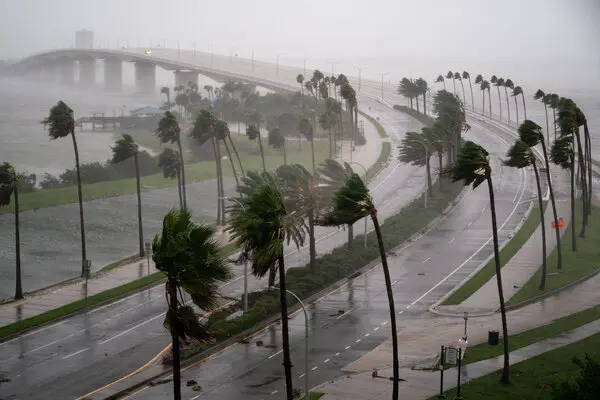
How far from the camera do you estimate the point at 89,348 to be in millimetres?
58562

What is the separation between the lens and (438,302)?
71062 mm

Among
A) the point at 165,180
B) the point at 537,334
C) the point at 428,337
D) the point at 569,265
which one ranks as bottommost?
the point at 165,180

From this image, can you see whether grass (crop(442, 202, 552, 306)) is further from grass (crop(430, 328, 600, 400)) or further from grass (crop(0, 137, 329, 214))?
grass (crop(0, 137, 329, 214))

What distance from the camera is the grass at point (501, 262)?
72.5 metres

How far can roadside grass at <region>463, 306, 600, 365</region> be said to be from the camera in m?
55.8

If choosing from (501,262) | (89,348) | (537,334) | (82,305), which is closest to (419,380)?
(537,334)

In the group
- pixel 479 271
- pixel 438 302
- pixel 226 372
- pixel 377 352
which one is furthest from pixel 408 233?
pixel 226 372

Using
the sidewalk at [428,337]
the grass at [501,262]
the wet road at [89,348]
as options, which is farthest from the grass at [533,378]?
the wet road at [89,348]

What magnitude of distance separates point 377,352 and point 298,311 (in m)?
10.6

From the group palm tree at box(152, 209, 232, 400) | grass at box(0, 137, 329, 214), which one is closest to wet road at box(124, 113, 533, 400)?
palm tree at box(152, 209, 232, 400)

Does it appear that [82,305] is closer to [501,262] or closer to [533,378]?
[533,378]

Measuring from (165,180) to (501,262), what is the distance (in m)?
85.2

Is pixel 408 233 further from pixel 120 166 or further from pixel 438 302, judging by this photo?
pixel 120 166

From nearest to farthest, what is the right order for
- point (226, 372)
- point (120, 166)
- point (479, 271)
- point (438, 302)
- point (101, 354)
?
1. point (226, 372)
2. point (101, 354)
3. point (438, 302)
4. point (479, 271)
5. point (120, 166)
